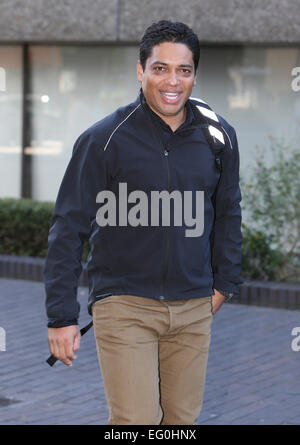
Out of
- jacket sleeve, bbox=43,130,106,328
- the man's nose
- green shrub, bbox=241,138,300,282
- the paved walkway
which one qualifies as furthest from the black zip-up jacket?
green shrub, bbox=241,138,300,282

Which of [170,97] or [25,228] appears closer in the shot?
[170,97]

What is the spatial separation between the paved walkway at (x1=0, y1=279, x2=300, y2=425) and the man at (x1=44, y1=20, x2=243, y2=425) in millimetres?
1974

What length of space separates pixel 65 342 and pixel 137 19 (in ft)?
28.1

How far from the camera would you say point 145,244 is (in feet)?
11.2

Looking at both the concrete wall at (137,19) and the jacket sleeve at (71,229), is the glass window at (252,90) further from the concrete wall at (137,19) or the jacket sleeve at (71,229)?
the jacket sleeve at (71,229)

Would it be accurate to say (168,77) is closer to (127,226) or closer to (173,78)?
(173,78)

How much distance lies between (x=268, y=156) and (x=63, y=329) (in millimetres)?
8700

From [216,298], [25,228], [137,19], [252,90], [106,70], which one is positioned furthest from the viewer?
[106,70]

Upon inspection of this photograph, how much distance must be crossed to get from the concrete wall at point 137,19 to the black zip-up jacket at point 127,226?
7.79m

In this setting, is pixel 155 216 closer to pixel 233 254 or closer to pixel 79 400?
pixel 233 254

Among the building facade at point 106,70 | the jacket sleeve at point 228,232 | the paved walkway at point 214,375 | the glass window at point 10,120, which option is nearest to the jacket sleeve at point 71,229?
the jacket sleeve at point 228,232

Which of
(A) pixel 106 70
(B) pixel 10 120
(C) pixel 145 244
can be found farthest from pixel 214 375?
(B) pixel 10 120

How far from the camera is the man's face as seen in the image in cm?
347
